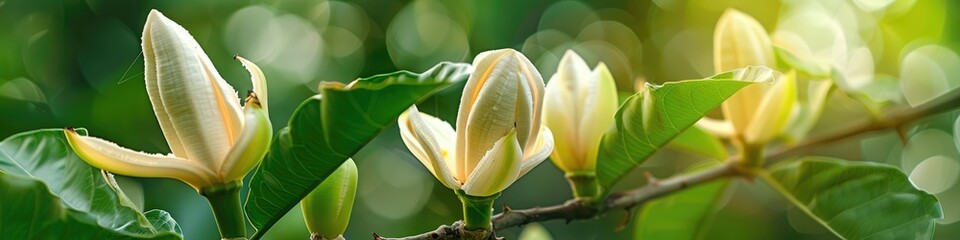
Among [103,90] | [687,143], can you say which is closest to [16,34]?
[103,90]

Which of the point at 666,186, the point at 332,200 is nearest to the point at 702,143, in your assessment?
the point at 666,186

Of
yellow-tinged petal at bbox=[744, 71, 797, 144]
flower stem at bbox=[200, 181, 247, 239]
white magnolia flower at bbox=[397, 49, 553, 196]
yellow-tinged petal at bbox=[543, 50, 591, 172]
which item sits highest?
white magnolia flower at bbox=[397, 49, 553, 196]

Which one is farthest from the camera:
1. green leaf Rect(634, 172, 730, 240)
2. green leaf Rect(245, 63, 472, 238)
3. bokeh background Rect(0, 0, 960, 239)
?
bokeh background Rect(0, 0, 960, 239)

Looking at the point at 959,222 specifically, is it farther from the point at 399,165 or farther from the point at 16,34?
the point at 16,34

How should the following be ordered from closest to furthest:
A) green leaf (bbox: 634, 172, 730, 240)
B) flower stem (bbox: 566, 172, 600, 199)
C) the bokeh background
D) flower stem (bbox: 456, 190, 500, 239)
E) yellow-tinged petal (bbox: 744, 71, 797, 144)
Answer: flower stem (bbox: 456, 190, 500, 239) → flower stem (bbox: 566, 172, 600, 199) → yellow-tinged petal (bbox: 744, 71, 797, 144) → green leaf (bbox: 634, 172, 730, 240) → the bokeh background

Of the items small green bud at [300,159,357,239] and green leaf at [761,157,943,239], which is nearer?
small green bud at [300,159,357,239]

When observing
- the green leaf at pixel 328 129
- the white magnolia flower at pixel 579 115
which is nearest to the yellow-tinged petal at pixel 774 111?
the white magnolia flower at pixel 579 115

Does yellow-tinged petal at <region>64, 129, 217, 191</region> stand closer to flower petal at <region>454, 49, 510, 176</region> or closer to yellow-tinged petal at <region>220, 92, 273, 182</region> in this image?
yellow-tinged petal at <region>220, 92, 273, 182</region>

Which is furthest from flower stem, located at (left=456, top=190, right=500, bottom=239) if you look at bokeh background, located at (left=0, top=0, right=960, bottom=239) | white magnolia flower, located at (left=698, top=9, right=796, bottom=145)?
bokeh background, located at (left=0, top=0, right=960, bottom=239)
